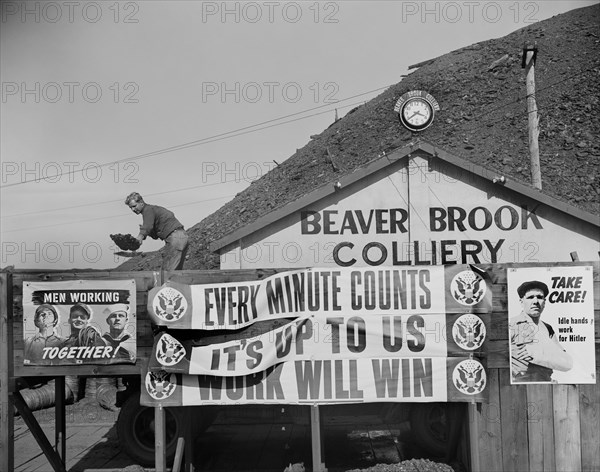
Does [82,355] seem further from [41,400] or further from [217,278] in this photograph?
[41,400]

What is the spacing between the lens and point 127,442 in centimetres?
839

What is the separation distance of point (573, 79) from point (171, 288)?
55.6 m

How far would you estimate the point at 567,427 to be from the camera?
711 cm

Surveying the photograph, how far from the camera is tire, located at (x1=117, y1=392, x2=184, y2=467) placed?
8344 millimetres

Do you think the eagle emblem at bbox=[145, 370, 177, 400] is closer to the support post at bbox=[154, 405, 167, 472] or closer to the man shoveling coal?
the support post at bbox=[154, 405, 167, 472]

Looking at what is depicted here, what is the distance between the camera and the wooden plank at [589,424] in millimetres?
7108

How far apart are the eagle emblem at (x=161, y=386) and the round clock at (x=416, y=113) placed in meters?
11.1

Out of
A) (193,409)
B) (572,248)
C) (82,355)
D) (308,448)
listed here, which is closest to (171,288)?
(82,355)

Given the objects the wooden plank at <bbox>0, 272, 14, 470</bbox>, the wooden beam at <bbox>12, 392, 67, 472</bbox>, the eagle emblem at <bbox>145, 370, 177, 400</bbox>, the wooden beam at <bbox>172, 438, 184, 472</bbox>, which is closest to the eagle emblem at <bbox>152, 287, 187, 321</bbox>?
the eagle emblem at <bbox>145, 370, 177, 400</bbox>

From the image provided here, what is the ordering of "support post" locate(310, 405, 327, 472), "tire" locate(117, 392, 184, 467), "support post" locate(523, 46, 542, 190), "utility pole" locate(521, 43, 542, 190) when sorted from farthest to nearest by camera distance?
"support post" locate(523, 46, 542, 190)
"utility pole" locate(521, 43, 542, 190)
"tire" locate(117, 392, 184, 467)
"support post" locate(310, 405, 327, 472)

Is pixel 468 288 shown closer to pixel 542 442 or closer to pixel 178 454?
pixel 542 442

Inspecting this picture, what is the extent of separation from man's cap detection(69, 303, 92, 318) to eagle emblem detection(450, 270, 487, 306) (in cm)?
390

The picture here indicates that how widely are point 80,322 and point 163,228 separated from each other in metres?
3.49

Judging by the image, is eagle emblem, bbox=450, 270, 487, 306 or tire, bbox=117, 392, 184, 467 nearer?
eagle emblem, bbox=450, 270, 487, 306
